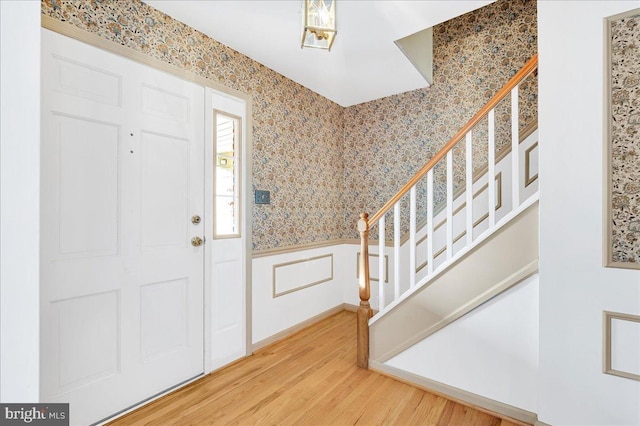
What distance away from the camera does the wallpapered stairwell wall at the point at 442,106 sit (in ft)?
9.09

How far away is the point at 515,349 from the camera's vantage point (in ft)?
5.76

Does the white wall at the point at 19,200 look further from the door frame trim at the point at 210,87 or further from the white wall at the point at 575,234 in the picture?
the white wall at the point at 575,234

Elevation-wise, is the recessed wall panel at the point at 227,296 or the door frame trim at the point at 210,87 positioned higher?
the door frame trim at the point at 210,87

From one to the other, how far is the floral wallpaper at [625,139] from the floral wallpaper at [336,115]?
4.23 feet

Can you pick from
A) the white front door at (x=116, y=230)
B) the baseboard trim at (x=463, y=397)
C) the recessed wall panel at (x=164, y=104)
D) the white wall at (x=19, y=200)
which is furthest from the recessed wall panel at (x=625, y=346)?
the recessed wall panel at (x=164, y=104)

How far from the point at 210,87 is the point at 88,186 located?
112 cm

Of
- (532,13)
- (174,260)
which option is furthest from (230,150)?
(532,13)

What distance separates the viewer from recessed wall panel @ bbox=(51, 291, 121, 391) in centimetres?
161

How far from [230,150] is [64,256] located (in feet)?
4.35

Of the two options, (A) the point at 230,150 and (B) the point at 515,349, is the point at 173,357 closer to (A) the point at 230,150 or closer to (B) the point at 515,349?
(A) the point at 230,150

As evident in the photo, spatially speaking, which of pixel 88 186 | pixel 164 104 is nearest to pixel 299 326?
pixel 88 186

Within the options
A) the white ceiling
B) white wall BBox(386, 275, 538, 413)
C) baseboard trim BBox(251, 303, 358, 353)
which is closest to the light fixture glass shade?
the white ceiling

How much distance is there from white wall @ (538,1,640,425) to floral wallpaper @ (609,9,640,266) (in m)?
0.05

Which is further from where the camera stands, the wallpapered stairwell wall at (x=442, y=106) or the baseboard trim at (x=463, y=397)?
the wallpapered stairwell wall at (x=442, y=106)
